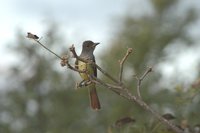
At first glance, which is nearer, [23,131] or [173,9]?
[23,131]

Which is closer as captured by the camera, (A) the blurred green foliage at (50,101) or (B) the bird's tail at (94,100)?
(B) the bird's tail at (94,100)

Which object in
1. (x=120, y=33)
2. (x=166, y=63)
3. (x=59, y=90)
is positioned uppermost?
(x=120, y=33)

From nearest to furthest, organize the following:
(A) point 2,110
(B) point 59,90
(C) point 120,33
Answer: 1. (A) point 2,110
2. (B) point 59,90
3. (C) point 120,33

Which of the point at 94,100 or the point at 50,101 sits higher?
the point at 50,101

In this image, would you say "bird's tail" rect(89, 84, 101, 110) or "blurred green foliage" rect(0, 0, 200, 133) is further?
"blurred green foliage" rect(0, 0, 200, 133)

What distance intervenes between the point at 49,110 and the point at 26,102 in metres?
0.63

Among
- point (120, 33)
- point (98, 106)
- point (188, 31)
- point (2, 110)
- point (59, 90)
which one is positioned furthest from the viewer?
point (188, 31)

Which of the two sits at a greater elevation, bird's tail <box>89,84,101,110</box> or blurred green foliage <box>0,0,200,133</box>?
blurred green foliage <box>0,0,200,133</box>

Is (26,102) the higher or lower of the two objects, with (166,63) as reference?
lower

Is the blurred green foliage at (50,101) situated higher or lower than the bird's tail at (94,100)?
higher

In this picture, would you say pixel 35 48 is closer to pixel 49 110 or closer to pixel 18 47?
pixel 18 47

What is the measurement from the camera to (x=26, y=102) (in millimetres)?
12164

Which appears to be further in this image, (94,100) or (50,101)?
(50,101)

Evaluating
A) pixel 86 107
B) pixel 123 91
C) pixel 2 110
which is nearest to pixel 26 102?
pixel 2 110
